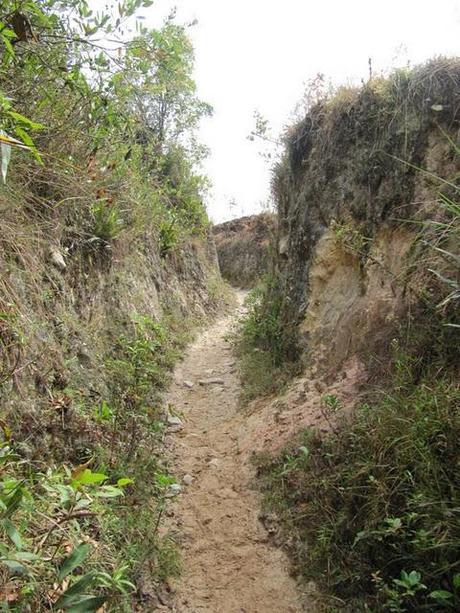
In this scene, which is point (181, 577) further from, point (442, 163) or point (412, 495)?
point (442, 163)

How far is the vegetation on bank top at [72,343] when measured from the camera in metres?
2.04

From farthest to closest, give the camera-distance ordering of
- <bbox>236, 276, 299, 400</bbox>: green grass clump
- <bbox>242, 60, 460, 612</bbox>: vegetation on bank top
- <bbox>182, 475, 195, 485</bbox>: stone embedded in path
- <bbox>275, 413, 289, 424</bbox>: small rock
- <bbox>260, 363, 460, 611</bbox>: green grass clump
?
<bbox>236, 276, 299, 400</bbox>: green grass clump < <bbox>275, 413, 289, 424</bbox>: small rock < <bbox>182, 475, 195, 485</bbox>: stone embedded in path < <bbox>242, 60, 460, 612</bbox>: vegetation on bank top < <bbox>260, 363, 460, 611</bbox>: green grass clump

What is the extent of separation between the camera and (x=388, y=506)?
2.65 meters

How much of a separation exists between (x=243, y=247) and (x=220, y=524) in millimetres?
16853

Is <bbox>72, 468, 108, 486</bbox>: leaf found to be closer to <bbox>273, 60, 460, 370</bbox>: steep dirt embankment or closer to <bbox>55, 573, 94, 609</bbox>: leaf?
<bbox>55, 573, 94, 609</bbox>: leaf

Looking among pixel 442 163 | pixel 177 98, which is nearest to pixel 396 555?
pixel 442 163

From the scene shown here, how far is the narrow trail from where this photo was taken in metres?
2.88

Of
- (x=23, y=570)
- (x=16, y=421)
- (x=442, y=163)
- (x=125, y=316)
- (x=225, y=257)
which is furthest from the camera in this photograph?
(x=225, y=257)

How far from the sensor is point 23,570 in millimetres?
1736

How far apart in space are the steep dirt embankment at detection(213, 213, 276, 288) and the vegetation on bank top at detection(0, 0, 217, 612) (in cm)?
1243

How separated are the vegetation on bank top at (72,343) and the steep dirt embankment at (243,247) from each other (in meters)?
12.4

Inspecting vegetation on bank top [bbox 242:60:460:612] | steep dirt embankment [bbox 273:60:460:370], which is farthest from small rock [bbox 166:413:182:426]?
steep dirt embankment [bbox 273:60:460:370]

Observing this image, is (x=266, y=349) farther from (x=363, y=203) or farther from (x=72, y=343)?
(x=72, y=343)

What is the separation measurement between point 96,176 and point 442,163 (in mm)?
3580
